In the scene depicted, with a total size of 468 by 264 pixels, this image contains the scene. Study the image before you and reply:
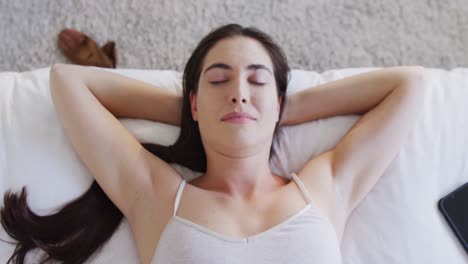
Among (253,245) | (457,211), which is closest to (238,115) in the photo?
(253,245)

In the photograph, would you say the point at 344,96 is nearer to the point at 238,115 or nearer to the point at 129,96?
the point at 238,115

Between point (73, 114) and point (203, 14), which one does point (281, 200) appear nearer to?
point (73, 114)

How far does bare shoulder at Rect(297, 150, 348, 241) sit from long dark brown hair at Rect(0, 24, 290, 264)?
20 cm

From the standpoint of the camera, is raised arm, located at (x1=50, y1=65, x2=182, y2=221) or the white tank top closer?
the white tank top

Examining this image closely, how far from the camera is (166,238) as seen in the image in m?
0.98

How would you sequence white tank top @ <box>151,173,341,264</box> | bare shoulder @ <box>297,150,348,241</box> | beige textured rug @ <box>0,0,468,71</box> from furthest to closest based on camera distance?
beige textured rug @ <box>0,0,468,71</box>
bare shoulder @ <box>297,150,348,241</box>
white tank top @ <box>151,173,341,264</box>

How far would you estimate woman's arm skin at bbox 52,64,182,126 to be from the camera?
3.68 feet

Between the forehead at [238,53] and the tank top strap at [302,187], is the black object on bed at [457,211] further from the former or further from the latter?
the forehead at [238,53]

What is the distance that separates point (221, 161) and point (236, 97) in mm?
167

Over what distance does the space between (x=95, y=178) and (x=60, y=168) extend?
0.11m

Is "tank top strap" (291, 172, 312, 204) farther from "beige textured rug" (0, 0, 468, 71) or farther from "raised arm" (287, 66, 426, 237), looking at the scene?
"beige textured rug" (0, 0, 468, 71)

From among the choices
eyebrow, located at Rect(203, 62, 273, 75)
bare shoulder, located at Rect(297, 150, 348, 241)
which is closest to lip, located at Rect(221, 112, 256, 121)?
eyebrow, located at Rect(203, 62, 273, 75)

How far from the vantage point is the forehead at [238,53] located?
103cm

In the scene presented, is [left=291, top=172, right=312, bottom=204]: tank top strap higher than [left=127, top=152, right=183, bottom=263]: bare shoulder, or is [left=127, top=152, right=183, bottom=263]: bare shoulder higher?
[left=291, top=172, right=312, bottom=204]: tank top strap
